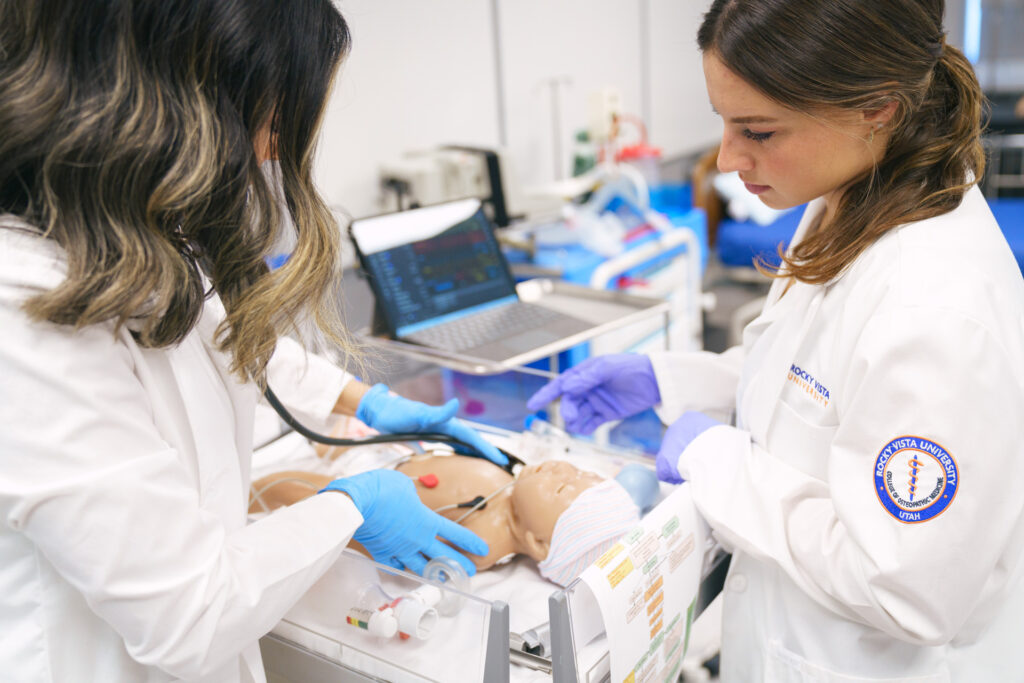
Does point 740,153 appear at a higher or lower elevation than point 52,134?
lower

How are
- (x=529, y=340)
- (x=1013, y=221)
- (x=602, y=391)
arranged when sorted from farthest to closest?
(x=1013, y=221)
(x=529, y=340)
(x=602, y=391)

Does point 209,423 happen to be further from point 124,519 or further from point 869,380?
point 869,380

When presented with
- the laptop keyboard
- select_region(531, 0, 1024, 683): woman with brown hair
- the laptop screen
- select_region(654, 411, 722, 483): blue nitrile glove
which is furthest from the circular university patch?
the laptop screen

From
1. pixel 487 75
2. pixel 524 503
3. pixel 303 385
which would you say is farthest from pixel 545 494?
pixel 487 75

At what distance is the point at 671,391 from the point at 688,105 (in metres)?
3.82

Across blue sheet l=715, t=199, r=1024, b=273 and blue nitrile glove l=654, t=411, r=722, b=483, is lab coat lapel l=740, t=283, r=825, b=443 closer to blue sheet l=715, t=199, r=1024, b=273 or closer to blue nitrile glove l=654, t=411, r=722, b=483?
blue nitrile glove l=654, t=411, r=722, b=483

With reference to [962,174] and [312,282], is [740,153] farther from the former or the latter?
[312,282]

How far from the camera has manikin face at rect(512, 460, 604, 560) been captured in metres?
1.31

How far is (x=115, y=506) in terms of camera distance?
0.77 m

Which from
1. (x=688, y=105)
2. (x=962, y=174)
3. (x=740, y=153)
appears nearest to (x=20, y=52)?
(x=740, y=153)

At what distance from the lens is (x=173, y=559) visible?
2.67 ft

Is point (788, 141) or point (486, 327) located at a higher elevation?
point (788, 141)

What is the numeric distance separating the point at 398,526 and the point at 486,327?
889mm

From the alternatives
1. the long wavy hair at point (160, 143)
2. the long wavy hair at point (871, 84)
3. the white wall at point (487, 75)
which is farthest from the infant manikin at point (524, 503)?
the white wall at point (487, 75)
